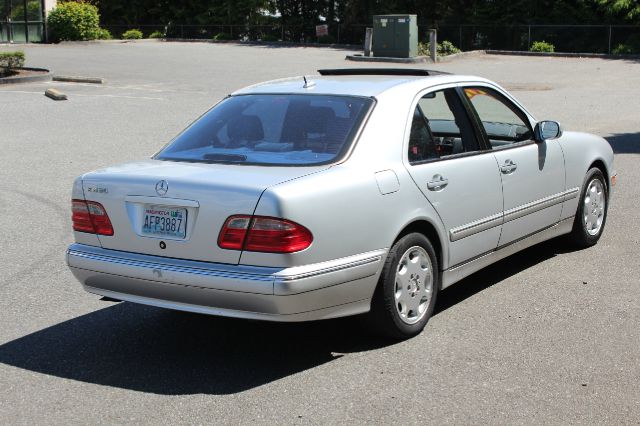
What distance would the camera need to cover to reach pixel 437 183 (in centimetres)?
626

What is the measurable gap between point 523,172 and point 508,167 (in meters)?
0.25

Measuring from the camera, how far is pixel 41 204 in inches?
420

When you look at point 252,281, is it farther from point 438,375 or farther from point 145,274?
point 438,375

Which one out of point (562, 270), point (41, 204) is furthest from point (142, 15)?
point (562, 270)

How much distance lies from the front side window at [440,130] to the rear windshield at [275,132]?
40 centimetres

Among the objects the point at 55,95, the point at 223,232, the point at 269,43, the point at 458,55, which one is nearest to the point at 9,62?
the point at 55,95

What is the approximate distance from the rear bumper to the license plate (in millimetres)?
145

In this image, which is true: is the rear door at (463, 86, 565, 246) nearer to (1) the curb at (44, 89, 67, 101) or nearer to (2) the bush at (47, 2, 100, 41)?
(1) the curb at (44, 89, 67, 101)

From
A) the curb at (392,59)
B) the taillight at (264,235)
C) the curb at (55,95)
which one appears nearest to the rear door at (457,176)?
the taillight at (264,235)

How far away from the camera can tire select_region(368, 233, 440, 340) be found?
5809 mm

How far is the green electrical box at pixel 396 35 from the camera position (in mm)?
37656

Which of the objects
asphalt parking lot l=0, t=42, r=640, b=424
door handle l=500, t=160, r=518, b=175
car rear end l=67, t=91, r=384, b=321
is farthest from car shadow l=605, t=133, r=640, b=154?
car rear end l=67, t=91, r=384, b=321

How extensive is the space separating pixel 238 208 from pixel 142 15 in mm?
56698

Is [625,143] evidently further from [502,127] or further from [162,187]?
[162,187]
